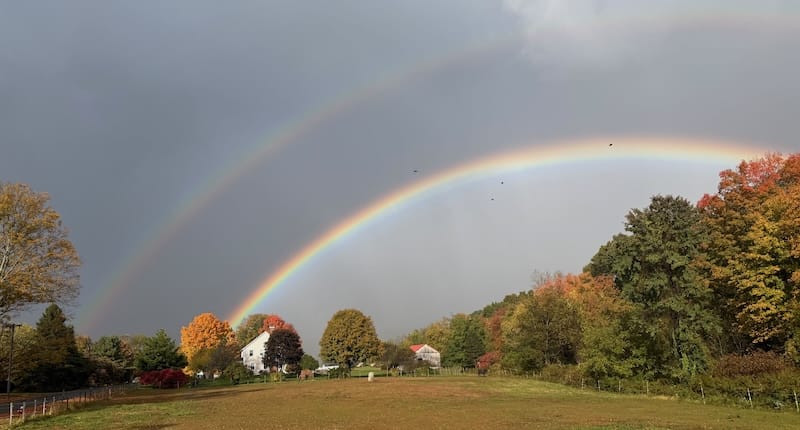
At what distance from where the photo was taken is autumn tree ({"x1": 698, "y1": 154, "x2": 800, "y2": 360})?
38344mm

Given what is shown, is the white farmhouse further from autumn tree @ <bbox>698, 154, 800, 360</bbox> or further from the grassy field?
autumn tree @ <bbox>698, 154, 800, 360</bbox>

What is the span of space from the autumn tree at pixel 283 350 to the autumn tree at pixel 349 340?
5.14m

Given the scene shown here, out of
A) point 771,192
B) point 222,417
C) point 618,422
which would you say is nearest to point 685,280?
point 771,192

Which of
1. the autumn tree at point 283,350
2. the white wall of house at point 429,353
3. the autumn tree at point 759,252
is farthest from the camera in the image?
the white wall of house at point 429,353

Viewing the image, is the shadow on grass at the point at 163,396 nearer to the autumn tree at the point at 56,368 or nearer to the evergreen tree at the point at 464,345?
the autumn tree at the point at 56,368

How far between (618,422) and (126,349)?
116m

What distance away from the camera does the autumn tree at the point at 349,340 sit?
97.3 metres

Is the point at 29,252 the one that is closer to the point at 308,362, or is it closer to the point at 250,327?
the point at 308,362

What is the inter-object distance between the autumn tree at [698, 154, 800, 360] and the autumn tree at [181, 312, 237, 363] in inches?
3644

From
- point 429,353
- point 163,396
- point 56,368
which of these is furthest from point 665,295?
point 429,353

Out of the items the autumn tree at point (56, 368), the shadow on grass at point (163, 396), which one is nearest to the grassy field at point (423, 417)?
the shadow on grass at point (163, 396)

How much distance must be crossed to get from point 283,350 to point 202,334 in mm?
22063

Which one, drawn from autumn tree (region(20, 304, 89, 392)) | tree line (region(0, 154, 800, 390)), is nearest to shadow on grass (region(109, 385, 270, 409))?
tree line (region(0, 154, 800, 390))

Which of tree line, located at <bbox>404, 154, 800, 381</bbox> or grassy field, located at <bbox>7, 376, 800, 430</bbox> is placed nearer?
grassy field, located at <bbox>7, 376, 800, 430</bbox>
